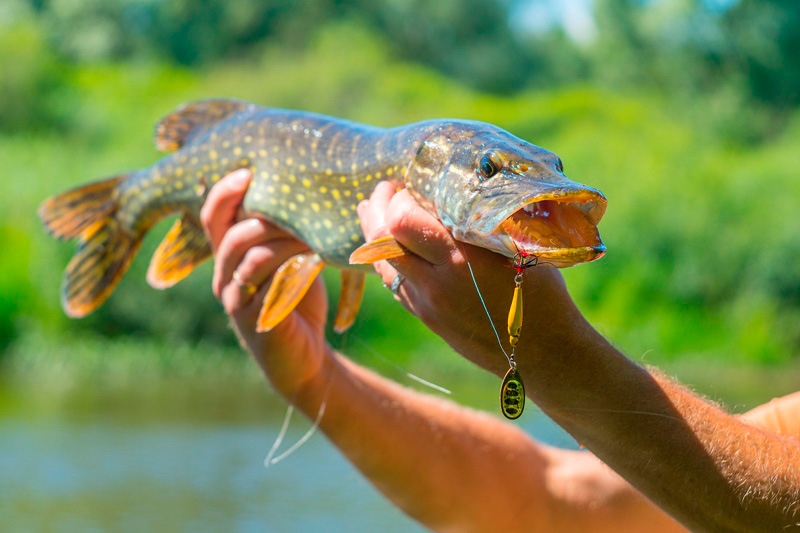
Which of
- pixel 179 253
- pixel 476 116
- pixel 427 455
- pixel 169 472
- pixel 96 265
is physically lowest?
pixel 169 472

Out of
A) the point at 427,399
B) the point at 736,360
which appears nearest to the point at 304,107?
the point at 736,360

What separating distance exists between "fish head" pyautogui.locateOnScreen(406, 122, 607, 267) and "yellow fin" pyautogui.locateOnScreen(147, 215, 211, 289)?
0.85 metres

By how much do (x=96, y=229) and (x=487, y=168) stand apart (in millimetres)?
1405

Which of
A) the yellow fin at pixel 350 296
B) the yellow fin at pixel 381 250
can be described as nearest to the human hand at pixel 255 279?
the yellow fin at pixel 350 296

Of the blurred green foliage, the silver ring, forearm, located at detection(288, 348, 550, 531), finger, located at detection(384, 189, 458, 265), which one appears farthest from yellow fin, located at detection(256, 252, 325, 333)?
the blurred green foliage

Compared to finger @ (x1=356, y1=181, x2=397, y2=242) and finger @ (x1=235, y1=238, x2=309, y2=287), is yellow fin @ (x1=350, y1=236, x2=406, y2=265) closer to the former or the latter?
finger @ (x1=356, y1=181, x2=397, y2=242)

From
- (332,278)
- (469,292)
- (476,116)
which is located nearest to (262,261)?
(469,292)

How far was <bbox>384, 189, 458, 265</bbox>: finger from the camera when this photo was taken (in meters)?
1.56

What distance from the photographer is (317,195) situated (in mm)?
2219

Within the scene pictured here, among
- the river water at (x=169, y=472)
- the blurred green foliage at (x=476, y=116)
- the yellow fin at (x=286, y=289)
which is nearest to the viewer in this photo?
the yellow fin at (x=286, y=289)

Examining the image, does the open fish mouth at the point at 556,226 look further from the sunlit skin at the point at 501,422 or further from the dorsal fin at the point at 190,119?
the dorsal fin at the point at 190,119

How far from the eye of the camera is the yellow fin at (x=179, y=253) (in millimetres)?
2482

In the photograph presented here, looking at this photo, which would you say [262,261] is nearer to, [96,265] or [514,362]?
[96,265]

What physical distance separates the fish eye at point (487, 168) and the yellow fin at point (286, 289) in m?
0.62
